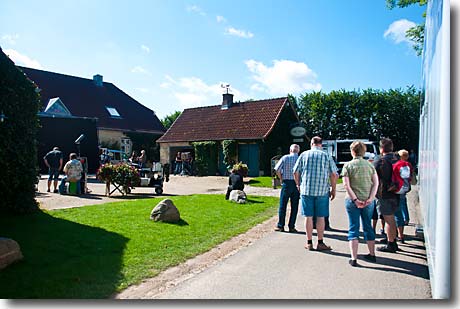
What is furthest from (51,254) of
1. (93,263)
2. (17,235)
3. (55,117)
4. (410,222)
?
(55,117)

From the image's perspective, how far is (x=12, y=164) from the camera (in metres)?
7.10

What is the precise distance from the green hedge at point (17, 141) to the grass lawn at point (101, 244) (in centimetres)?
38

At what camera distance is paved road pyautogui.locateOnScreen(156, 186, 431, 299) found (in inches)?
152

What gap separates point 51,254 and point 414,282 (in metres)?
4.42

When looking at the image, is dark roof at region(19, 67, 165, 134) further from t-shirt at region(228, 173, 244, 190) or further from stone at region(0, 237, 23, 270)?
→ stone at region(0, 237, 23, 270)

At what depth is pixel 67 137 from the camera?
657 inches

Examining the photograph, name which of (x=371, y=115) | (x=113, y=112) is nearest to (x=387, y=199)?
(x=371, y=115)

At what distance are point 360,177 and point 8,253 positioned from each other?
432cm

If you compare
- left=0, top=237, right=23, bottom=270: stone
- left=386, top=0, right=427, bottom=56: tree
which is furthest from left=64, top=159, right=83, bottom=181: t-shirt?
left=386, top=0, right=427, bottom=56: tree

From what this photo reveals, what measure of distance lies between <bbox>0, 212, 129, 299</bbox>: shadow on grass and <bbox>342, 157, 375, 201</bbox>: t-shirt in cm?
303

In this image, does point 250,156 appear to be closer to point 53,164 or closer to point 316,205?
point 53,164

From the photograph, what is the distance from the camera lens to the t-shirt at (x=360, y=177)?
190 inches

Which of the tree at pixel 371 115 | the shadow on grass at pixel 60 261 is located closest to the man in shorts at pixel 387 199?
the tree at pixel 371 115

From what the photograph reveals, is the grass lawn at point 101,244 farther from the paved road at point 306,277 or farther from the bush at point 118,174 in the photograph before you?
the bush at point 118,174
